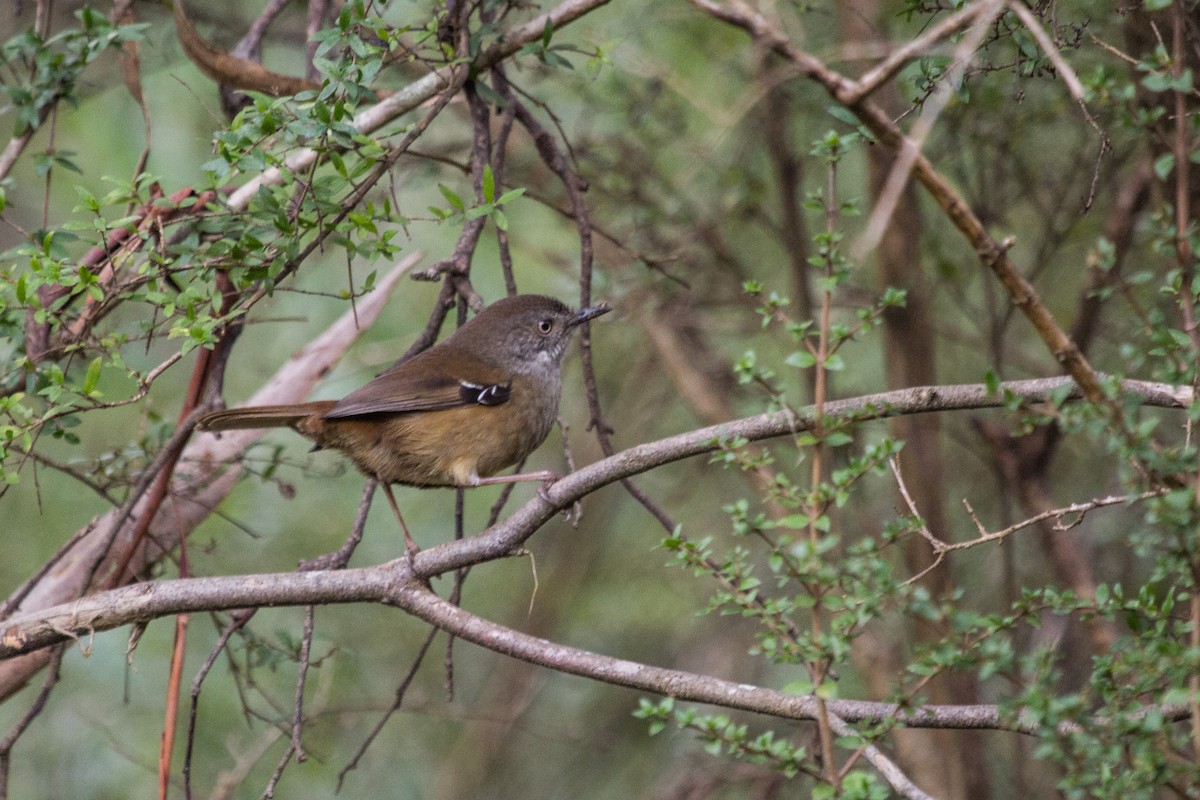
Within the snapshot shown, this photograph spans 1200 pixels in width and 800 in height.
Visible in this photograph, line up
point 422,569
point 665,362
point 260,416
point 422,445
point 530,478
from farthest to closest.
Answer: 1. point 665,362
2. point 422,445
3. point 260,416
4. point 530,478
5. point 422,569

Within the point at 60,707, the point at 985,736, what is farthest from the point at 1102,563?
the point at 60,707

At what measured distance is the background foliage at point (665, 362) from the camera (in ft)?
7.09

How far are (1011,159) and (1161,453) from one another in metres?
4.23

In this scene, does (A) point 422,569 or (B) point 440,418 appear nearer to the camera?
(A) point 422,569

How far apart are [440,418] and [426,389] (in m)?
0.13

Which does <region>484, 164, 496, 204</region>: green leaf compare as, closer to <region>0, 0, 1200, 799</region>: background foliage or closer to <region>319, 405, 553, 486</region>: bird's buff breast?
<region>0, 0, 1200, 799</region>: background foliage

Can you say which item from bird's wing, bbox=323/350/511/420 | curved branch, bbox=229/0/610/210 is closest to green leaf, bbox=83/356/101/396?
curved branch, bbox=229/0/610/210

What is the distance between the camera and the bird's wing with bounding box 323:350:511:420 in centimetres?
423

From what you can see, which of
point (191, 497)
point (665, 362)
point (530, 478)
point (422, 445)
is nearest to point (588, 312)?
point (530, 478)

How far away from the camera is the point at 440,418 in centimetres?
433

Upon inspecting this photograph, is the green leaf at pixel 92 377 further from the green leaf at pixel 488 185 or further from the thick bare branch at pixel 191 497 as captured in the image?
the green leaf at pixel 488 185

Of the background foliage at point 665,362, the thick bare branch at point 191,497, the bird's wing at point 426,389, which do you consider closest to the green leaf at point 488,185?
the background foliage at point 665,362

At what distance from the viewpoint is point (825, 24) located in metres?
6.35

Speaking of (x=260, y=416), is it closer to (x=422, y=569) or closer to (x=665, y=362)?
(x=422, y=569)
